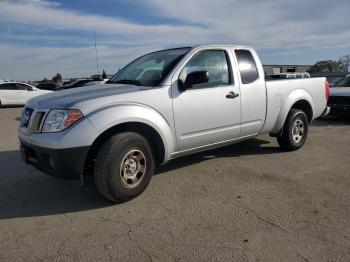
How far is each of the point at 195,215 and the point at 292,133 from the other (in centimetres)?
328

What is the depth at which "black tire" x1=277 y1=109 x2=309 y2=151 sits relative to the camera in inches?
252

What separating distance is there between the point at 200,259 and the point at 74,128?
1.82m

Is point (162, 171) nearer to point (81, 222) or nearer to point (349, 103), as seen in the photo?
point (81, 222)

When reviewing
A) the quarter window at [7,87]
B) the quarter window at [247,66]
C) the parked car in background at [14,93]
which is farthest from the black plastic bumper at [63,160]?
the quarter window at [7,87]

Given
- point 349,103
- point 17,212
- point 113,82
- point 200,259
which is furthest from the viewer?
point 349,103

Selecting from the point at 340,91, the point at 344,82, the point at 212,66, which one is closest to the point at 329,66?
the point at 344,82

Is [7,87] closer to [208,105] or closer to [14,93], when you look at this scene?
[14,93]

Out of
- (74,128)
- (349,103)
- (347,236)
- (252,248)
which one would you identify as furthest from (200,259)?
(349,103)

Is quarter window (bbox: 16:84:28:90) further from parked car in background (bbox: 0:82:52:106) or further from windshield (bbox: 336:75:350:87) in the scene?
windshield (bbox: 336:75:350:87)

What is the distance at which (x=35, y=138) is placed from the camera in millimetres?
4039

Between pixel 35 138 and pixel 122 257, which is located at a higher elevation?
pixel 35 138

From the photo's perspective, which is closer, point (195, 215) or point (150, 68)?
point (195, 215)

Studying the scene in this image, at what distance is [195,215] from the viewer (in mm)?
3883

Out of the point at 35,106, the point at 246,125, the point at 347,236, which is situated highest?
the point at 35,106
